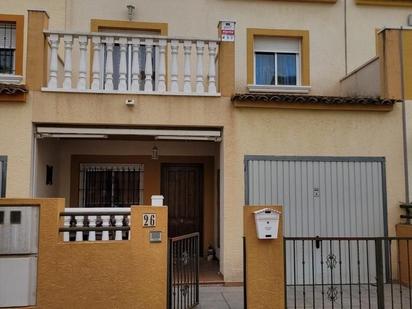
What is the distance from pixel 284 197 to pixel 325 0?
713 cm

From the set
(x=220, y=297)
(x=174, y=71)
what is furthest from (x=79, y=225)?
(x=174, y=71)

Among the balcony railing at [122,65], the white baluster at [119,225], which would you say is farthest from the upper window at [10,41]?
the white baluster at [119,225]

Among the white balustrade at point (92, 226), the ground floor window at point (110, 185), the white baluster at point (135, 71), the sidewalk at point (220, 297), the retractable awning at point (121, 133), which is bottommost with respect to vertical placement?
the sidewalk at point (220, 297)

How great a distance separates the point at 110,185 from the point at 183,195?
2.12m

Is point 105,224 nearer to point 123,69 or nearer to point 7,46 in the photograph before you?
point 123,69

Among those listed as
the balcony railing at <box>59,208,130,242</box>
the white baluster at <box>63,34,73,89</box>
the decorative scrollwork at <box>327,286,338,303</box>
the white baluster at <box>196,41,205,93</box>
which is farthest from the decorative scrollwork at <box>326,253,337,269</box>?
the white baluster at <box>63,34,73,89</box>

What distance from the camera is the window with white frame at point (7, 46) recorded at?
12.6 meters

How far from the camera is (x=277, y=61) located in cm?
1382

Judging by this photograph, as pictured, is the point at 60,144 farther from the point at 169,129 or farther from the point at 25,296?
the point at 25,296

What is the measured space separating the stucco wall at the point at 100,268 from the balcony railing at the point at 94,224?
0.18 m

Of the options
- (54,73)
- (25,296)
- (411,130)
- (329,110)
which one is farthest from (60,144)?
(411,130)

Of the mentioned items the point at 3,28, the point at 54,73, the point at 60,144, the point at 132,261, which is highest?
the point at 3,28

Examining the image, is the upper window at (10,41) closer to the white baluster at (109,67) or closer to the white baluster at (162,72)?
the white baluster at (109,67)

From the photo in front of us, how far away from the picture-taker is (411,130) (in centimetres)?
1050
